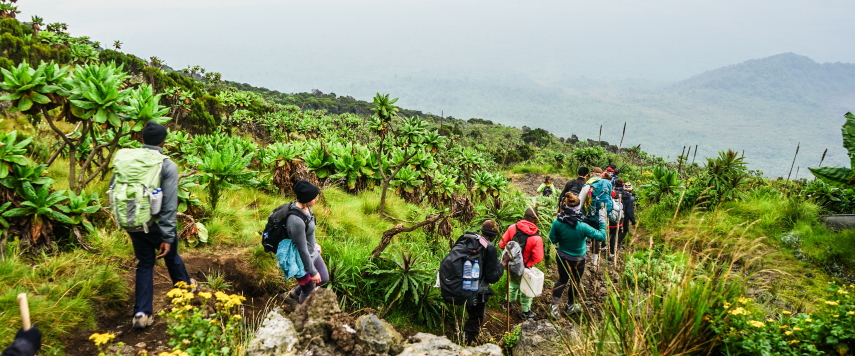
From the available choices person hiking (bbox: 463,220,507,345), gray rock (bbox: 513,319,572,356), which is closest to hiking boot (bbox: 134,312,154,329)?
person hiking (bbox: 463,220,507,345)

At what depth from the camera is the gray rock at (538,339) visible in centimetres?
403

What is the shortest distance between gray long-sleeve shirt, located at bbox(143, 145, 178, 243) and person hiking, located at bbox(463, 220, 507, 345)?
3.13 m

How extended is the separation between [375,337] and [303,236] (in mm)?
1124

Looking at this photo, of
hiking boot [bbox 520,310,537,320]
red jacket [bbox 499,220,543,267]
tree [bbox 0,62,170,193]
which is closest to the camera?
tree [bbox 0,62,170,193]

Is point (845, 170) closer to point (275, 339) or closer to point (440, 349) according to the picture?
point (440, 349)

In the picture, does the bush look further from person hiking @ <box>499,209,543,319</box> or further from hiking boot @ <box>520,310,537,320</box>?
hiking boot @ <box>520,310,537,320</box>

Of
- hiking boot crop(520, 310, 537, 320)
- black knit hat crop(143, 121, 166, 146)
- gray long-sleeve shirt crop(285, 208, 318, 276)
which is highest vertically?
black knit hat crop(143, 121, 166, 146)

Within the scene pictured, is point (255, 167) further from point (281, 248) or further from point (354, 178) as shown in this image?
point (281, 248)

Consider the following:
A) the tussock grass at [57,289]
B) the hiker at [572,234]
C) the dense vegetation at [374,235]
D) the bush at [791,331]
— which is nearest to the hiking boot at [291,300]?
the dense vegetation at [374,235]

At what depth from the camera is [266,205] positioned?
763cm

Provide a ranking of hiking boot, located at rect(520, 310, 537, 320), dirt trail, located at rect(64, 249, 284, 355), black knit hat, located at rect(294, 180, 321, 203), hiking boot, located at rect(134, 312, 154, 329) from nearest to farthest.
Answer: dirt trail, located at rect(64, 249, 284, 355) < hiking boot, located at rect(134, 312, 154, 329) < black knit hat, located at rect(294, 180, 321, 203) < hiking boot, located at rect(520, 310, 537, 320)

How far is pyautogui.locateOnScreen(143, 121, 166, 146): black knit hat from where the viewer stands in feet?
10.8

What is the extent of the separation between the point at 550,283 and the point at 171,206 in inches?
241

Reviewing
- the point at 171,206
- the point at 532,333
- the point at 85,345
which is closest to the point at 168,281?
the point at 85,345
